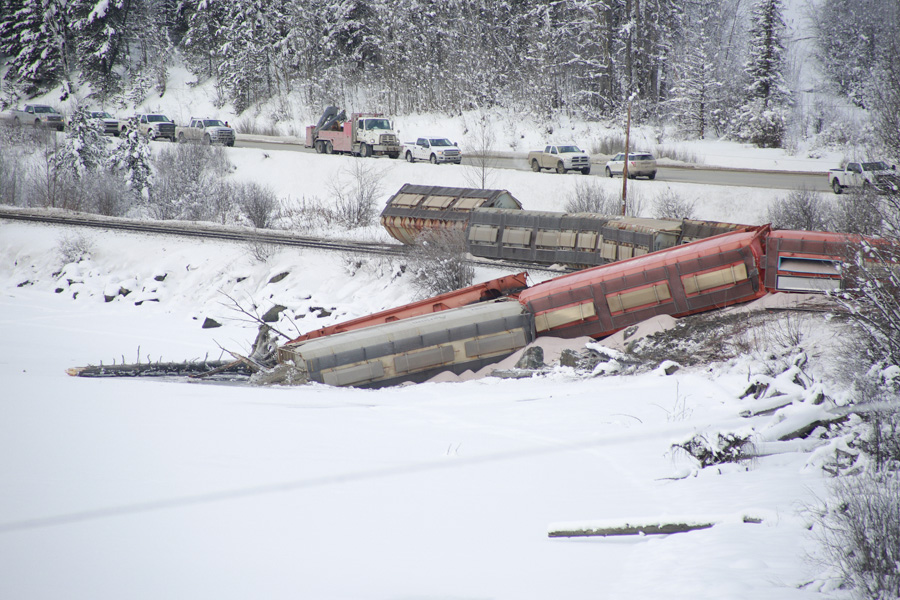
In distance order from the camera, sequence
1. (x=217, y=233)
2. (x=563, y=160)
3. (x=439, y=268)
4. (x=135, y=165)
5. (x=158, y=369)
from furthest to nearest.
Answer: (x=135, y=165)
(x=563, y=160)
(x=217, y=233)
(x=439, y=268)
(x=158, y=369)

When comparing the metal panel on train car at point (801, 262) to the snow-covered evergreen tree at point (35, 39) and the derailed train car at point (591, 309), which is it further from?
the snow-covered evergreen tree at point (35, 39)

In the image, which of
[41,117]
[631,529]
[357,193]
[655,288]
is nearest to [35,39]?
[41,117]

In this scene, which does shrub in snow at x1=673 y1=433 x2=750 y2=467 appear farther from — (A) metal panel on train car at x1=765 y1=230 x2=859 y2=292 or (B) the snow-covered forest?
(B) the snow-covered forest

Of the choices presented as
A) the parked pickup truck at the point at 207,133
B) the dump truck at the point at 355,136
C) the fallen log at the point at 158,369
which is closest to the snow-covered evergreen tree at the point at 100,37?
the parked pickup truck at the point at 207,133

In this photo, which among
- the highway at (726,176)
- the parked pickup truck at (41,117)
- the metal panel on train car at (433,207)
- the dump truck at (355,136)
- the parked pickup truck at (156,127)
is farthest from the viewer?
the parked pickup truck at (41,117)

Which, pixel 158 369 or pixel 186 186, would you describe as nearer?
pixel 158 369

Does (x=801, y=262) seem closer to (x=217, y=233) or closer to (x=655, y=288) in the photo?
(x=655, y=288)

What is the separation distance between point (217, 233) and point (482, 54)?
109 feet

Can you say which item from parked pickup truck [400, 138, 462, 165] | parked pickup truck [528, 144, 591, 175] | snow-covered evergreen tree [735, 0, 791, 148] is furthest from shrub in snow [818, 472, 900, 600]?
snow-covered evergreen tree [735, 0, 791, 148]

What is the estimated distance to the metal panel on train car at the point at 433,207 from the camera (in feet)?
85.0

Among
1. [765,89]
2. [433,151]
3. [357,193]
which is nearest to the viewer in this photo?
[357,193]

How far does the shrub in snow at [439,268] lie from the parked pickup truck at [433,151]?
1786 centimetres

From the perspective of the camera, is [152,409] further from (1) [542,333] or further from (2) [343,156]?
(2) [343,156]

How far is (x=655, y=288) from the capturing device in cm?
1653
